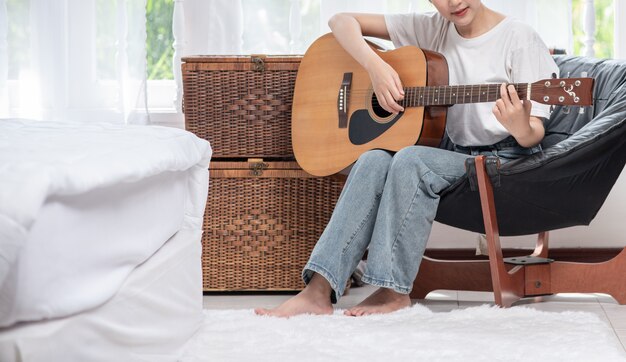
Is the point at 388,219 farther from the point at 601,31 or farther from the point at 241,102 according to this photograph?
the point at 601,31

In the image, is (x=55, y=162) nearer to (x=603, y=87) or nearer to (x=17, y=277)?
(x=17, y=277)

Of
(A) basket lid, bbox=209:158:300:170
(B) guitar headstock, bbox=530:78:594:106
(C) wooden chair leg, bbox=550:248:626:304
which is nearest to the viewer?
(B) guitar headstock, bbox=530:78:594:106

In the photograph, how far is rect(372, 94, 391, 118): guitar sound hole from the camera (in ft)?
7.69

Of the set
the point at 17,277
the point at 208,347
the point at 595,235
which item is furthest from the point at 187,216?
the point at 595,235

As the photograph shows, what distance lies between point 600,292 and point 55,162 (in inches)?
64.3

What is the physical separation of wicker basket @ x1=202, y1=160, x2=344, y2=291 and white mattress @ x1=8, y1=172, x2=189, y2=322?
113cm

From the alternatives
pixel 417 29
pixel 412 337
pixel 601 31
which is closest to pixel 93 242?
pixel 412 337

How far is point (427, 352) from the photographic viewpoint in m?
1.74

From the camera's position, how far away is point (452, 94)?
7.10 ft

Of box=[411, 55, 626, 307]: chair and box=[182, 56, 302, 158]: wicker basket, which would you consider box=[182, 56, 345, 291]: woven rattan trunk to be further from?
box=[411, 55, 626, 307]: chair

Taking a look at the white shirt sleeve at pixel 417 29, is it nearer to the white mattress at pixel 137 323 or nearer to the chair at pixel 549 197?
the chair at pixel 549 197

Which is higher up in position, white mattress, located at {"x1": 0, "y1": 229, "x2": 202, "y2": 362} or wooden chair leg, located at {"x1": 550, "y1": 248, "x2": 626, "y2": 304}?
white mattress, located at {"x1": 0, "y1": 229, "x2": 202, "y2": 362}

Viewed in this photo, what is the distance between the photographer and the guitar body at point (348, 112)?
2258mm

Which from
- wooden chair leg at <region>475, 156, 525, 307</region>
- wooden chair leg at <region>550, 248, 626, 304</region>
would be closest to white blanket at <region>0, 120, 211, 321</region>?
wooden chair leg at <region>475, 156, 525, 307</region>
